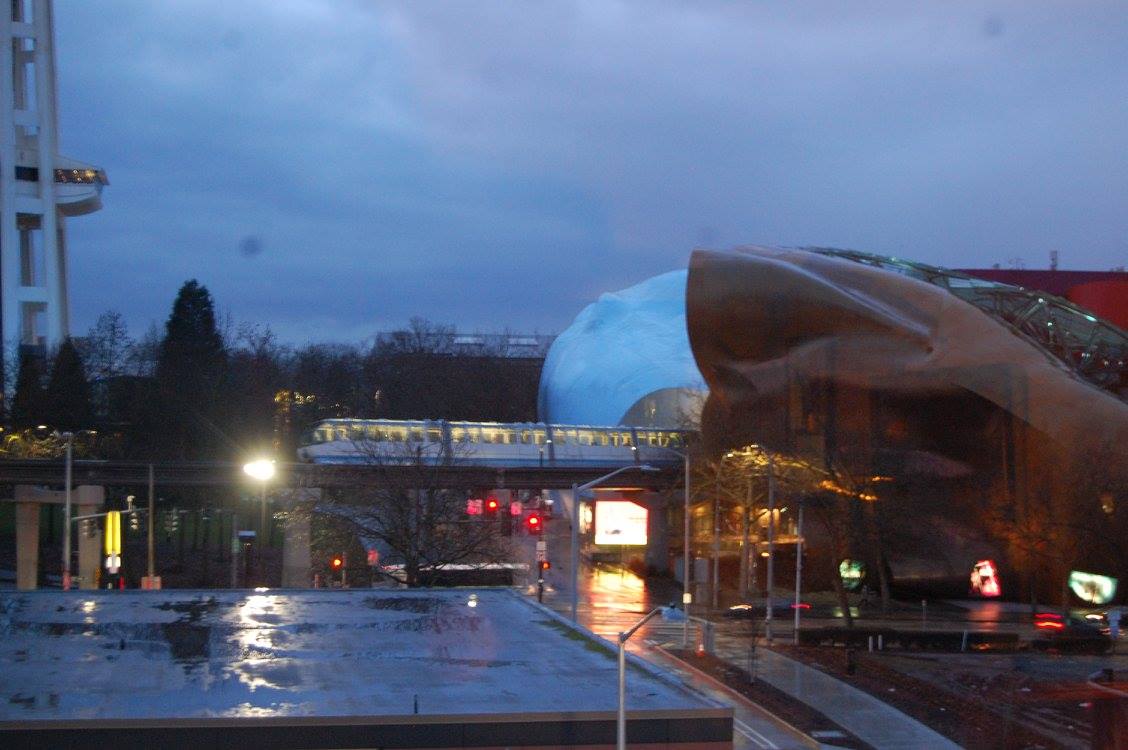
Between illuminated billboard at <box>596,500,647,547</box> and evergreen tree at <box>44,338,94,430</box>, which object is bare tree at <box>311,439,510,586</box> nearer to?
illuminated billboard at <box>596,500,647,547</box>

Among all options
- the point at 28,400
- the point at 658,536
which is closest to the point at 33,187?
the point at 28,400

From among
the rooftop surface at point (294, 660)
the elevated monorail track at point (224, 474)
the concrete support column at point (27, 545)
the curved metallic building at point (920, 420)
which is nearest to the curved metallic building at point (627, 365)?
the curved metallic building at point (920, 420)

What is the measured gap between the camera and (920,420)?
53469 mm

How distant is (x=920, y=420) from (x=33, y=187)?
64.1 m

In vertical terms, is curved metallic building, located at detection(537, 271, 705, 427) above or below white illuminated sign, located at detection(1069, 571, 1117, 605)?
above

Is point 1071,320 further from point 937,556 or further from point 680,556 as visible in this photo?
point 680,556

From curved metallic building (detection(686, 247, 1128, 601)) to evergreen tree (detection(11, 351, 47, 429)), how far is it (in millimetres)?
39129

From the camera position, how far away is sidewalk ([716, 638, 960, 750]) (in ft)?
89.1

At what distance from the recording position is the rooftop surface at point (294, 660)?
54.7ft

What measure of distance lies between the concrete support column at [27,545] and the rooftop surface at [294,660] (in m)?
23.8

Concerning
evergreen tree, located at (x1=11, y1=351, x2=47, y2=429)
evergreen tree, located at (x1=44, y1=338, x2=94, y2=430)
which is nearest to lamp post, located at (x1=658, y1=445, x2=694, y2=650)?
evergreen tree, located at (x1=44, y1=338, x2=94, y2=430)

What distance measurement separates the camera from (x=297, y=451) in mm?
75250

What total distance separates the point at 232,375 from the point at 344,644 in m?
56.5

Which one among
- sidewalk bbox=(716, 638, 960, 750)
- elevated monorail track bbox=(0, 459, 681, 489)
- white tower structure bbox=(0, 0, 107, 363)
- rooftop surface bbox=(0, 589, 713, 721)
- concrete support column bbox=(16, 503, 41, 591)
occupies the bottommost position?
sidewalk bbox=(716, 638, 960, 750)
